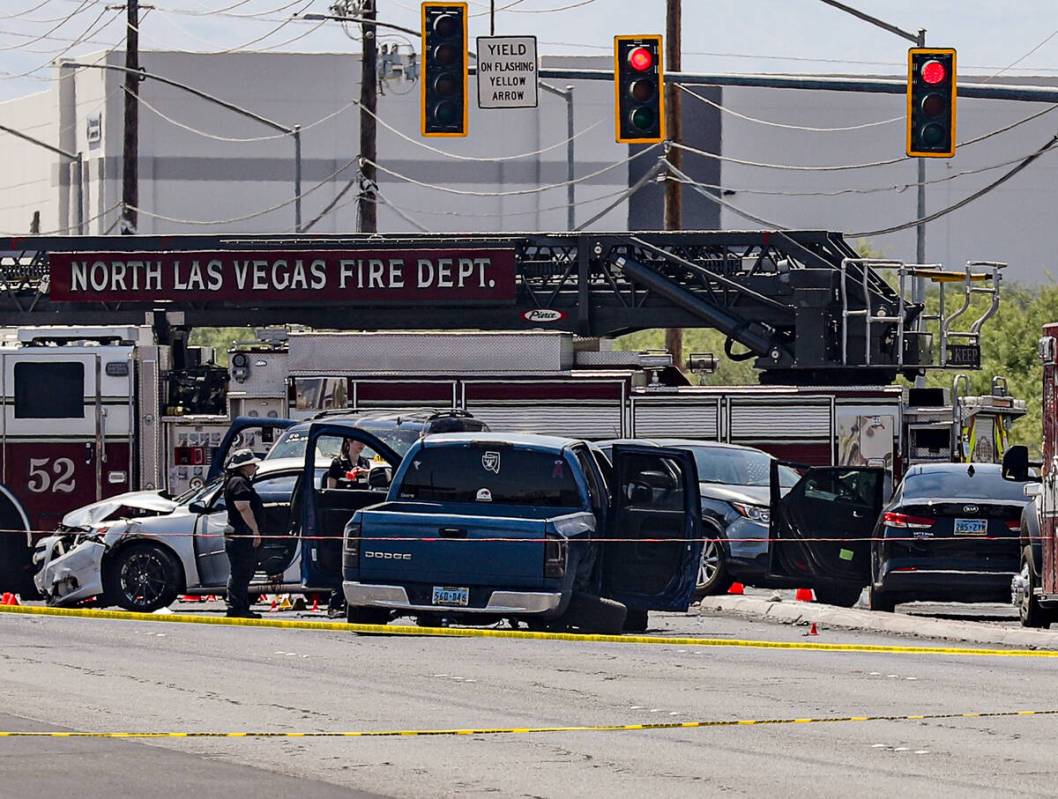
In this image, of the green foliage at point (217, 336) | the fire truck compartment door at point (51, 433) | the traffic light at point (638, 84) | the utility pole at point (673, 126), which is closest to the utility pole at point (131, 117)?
the utility pole at point (673, 126)

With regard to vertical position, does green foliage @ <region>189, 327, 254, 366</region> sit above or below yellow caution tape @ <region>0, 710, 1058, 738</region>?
above

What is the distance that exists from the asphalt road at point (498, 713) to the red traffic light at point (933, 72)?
962 cm

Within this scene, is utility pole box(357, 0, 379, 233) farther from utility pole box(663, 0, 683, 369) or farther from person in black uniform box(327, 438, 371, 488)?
person in black uniform box(327, 438, 371, 488)

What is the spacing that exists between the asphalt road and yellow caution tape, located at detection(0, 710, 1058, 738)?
15cm

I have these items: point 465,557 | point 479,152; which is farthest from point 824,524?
point 479,152

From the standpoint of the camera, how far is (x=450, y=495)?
55.2 feet

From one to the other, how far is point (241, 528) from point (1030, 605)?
22.9 ft

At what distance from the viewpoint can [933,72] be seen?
23391mm

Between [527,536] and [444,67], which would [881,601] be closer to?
[527,536]

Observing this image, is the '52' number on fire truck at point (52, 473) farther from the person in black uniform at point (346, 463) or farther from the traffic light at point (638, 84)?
the traffic light at point (638, 84)

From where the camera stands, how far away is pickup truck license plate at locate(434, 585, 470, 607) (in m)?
16.4

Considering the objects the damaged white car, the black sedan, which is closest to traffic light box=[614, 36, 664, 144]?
the black sedan

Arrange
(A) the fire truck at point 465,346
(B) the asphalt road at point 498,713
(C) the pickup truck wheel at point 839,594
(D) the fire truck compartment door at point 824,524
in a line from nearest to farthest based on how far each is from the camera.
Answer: (B) the asphalt road at point 498,713
(D) the fire truck compartment door at point 824,524
(C) the pickup truck wheel at point 839,594
(A) the fire truck at point 465,346

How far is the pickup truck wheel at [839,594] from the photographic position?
20906mm
